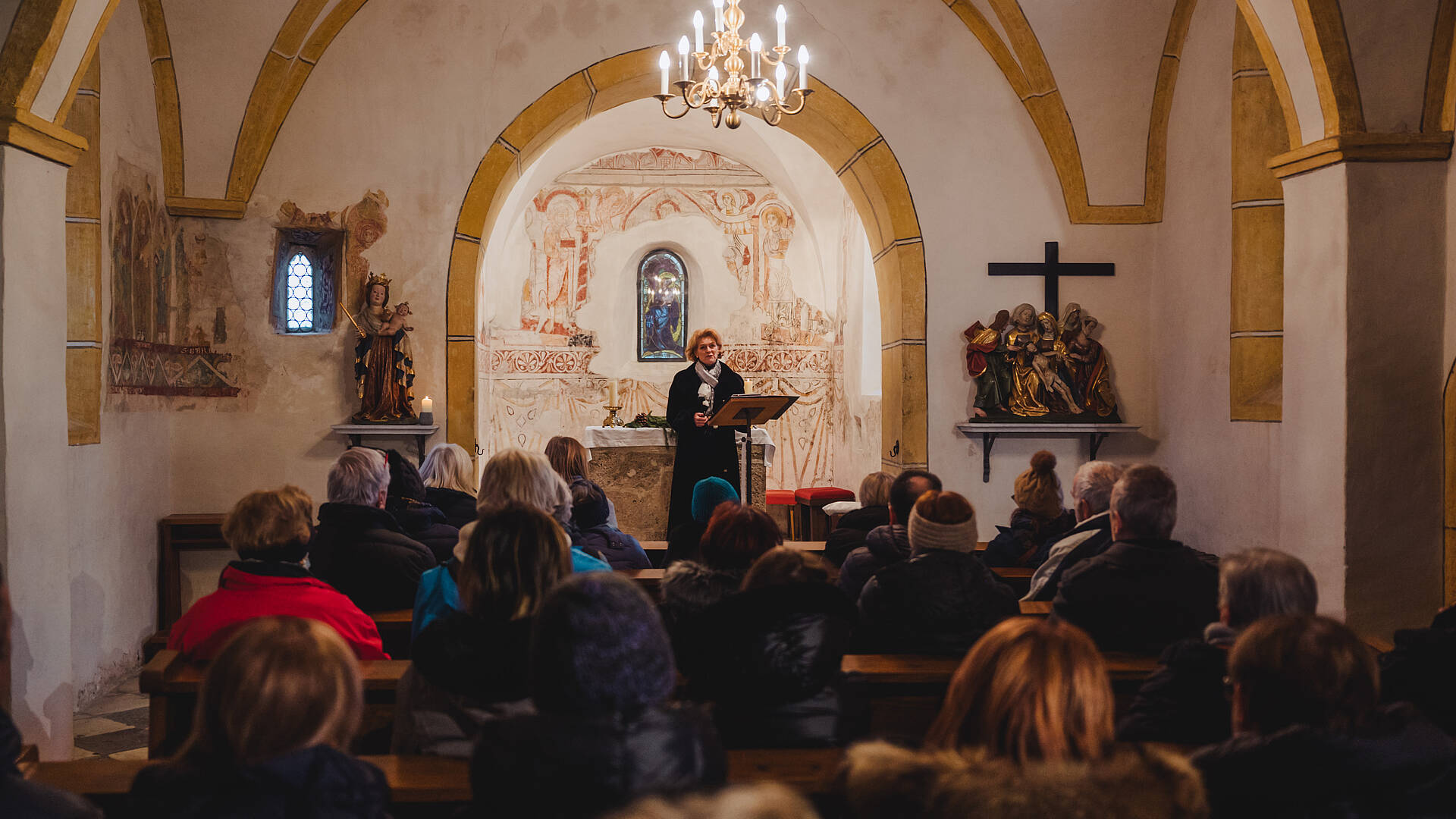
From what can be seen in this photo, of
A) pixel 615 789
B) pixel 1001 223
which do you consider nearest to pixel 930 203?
pixel 1001 223

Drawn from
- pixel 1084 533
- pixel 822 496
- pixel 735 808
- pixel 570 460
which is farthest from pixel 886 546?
pixel 822 496

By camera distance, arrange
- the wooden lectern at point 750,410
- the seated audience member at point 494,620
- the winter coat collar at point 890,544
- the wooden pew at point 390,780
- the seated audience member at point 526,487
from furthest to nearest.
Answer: the wooden lectern at point 750,410
the winter coat collar at point 890,544
the seated audience member at point 526,487
the seated audience member at point 494,620
the wooden pew at point 390,780

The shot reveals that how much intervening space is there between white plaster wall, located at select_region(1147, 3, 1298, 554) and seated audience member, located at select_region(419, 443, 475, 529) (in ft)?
14.8

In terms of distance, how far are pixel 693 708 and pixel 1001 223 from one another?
6574 mm

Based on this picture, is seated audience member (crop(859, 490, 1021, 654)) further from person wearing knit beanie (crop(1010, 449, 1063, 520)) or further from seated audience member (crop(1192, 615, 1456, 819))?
person wearing knit beanie (crop(1010, 449, 1063, 520))

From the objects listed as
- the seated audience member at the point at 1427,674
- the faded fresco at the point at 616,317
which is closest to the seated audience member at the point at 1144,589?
the seated audience member at the point at 1427,674

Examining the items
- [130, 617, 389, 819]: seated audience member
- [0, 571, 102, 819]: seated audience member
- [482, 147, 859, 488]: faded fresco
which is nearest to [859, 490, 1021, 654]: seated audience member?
[130, 617, 389, 819]: seated audience member

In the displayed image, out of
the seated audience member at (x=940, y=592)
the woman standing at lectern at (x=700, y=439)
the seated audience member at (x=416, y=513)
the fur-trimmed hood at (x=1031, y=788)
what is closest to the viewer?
the fur-trimmed hood at (x=1031, y=788)

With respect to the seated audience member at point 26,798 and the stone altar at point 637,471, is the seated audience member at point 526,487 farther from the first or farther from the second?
the stone altar at point 637,471

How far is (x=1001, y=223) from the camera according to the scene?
25.5ft

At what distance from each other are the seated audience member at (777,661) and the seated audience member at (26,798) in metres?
1.32

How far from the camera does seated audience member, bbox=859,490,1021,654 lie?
3.19m

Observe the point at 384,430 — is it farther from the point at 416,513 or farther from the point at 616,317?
the point at 616,317

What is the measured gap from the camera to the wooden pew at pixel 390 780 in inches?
91.4
